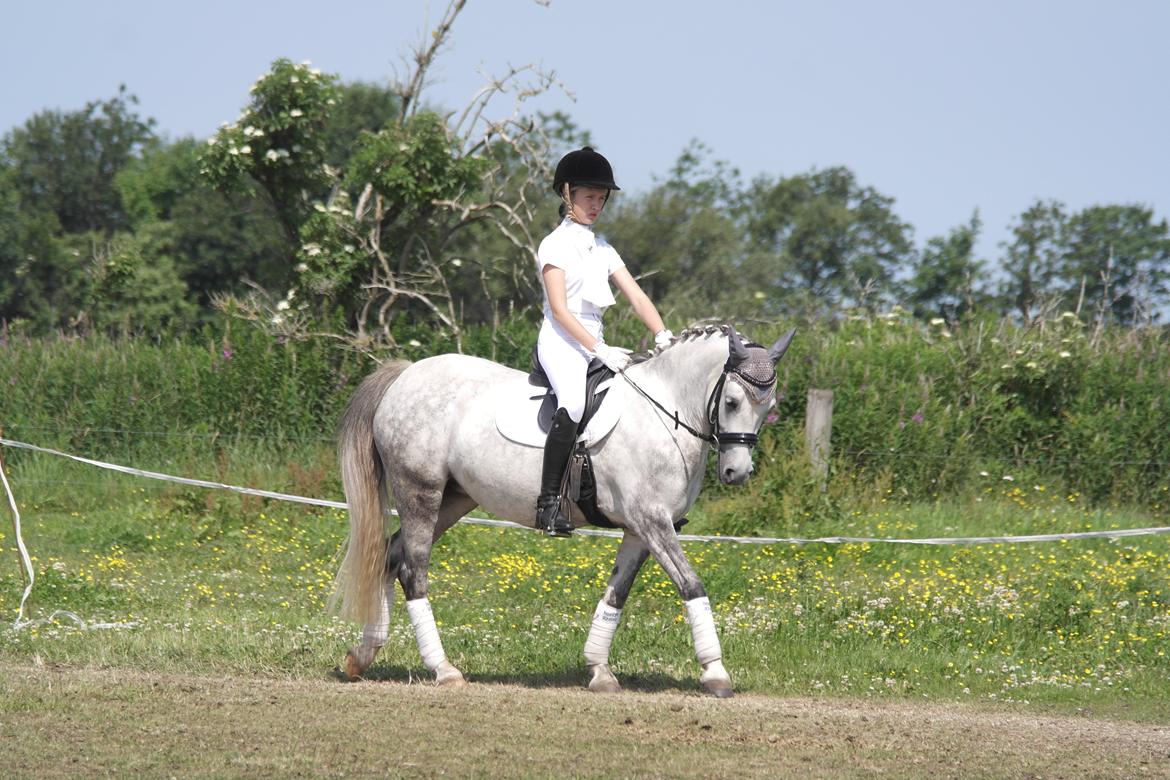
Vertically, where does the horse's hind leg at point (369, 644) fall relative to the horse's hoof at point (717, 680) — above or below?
below

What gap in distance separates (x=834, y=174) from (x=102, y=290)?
114 feet

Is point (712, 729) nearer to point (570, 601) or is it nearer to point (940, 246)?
point (570, 601)

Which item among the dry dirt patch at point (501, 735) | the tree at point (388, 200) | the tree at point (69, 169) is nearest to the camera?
the dry dirt patch at point (501, 735)

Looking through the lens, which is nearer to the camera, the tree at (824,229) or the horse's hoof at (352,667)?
the horse's hoof at (352,667)

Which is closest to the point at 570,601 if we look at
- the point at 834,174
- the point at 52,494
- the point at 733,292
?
the point at 52,494

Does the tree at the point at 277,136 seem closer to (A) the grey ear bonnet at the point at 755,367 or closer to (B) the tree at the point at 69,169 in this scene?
(A) the grey ear bonnet at the point at 755,367

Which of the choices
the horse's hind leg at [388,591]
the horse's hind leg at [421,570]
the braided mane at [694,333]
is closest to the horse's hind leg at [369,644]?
the horse's hind leg at [388,591]

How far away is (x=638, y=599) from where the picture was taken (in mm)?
10742

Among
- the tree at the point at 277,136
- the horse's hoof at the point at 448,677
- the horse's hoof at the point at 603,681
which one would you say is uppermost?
the tree at the point at 277,136

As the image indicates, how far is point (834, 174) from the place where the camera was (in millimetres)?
55219

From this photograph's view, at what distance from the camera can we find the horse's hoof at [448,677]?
756 cm

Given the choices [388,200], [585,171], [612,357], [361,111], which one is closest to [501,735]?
[612,357]

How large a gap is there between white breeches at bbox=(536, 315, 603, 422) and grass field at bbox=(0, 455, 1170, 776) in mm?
1613

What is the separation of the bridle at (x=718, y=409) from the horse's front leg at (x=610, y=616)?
77 centimetres
